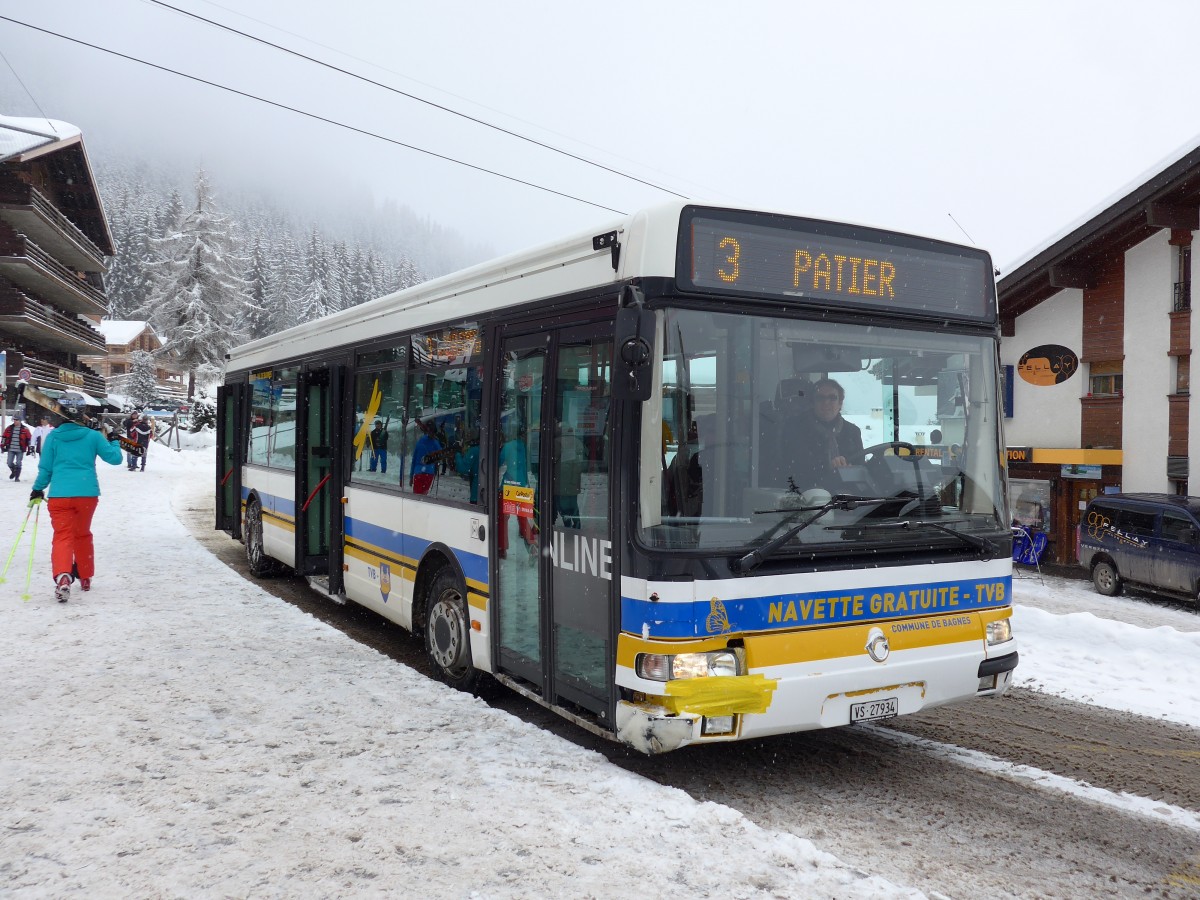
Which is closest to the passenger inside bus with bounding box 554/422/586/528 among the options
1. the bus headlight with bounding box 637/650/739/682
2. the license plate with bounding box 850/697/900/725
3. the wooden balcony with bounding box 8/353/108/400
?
the bus headlight with bounding box 637/650/739/682

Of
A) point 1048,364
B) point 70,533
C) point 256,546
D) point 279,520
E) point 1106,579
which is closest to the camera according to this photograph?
point 70,533

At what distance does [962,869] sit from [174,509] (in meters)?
20.4

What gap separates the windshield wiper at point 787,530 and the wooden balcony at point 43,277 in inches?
1789

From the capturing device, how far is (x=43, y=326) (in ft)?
143

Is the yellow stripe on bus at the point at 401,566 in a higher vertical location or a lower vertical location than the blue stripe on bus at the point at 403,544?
lower

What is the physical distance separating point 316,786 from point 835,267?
3.81 meters

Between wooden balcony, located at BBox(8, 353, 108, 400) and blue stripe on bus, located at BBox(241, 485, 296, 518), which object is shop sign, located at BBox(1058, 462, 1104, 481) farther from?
wooden balcony, located at BBox(8, 353, 108, 400)

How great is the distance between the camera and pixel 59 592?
9359mm

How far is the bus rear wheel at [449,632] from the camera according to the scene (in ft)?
21.3

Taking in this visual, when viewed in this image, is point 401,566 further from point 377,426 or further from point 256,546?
point 256,546

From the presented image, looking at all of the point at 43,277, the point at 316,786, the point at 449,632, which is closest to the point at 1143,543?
the point at 449,632

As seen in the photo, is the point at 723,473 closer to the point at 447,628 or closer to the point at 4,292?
the point at 447,628

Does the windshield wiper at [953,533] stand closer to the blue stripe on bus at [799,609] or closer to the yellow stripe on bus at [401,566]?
the blue stripe on bus at [799,609]

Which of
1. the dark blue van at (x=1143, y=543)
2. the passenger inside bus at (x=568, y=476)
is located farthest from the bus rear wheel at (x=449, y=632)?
the dark blue van at (x=1143, y=543)
